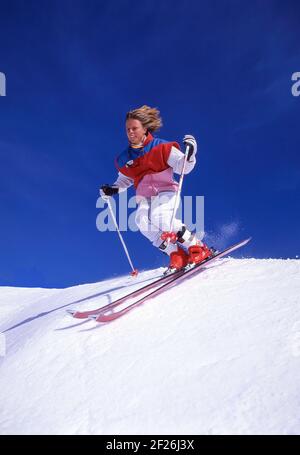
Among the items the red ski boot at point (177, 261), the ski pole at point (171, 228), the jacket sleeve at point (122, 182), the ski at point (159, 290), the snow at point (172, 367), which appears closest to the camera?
the snow at point (172, 367)

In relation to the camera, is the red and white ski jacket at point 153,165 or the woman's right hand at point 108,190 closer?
the red and white ski jacket at point 153,165

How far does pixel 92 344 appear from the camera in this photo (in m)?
3.22

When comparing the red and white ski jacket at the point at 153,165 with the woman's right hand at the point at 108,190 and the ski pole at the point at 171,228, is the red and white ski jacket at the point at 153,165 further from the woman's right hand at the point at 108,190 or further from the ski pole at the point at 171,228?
the woman's right hand at the point at 108,190

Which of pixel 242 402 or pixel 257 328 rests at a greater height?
pixel 257 328

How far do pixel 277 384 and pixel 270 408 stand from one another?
0.20 meters

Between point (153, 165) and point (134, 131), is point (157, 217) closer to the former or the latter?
point (153, 165)

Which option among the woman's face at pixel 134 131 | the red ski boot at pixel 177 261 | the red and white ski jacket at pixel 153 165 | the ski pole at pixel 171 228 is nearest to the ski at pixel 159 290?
the red ski boot at pixel 177 261

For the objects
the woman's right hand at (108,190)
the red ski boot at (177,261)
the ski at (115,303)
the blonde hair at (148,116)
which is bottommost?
the ski at (115,303)

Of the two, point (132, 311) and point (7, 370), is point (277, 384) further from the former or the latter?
point (7, 370)

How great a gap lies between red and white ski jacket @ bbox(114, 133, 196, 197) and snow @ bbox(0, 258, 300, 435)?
67.6 inches

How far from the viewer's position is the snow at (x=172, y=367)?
2.01 metres

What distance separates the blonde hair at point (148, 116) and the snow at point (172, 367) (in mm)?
2663

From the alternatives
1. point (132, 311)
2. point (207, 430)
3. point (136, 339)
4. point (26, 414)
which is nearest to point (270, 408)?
point (207, 430)

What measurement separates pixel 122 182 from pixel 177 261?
174 centimetres
